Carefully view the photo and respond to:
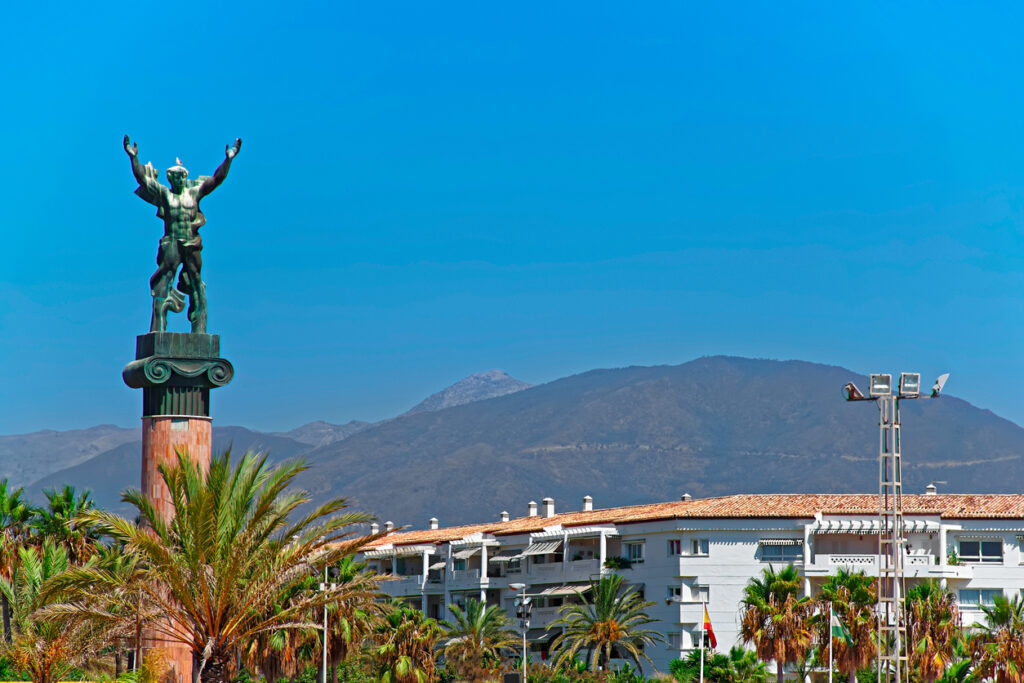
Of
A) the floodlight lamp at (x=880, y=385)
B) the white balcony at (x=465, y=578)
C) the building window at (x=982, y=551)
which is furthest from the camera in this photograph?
the white balcony at (x=465, y=578)

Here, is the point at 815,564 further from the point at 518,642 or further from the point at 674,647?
the point at 518,642

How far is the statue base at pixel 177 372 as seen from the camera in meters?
50.1

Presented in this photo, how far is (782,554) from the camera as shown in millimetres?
92312

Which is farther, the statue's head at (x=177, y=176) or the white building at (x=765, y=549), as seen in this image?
the white building at (x=765, y=549)

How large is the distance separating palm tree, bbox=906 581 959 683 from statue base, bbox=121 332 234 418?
115 ft

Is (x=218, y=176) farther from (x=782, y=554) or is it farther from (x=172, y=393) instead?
(x=782, y=554)

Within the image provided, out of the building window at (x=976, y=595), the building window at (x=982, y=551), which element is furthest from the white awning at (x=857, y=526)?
the building window at (x=976, y=595)

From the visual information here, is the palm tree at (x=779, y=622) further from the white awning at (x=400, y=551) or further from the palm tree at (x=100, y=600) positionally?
the palm tree at (x=100, y=600)

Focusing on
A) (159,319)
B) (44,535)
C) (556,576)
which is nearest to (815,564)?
(556,576)

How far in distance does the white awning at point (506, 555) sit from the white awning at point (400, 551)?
5995 mm

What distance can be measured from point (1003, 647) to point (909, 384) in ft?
46.9

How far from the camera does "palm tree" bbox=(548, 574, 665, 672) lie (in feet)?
284

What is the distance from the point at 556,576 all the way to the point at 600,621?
12.8m

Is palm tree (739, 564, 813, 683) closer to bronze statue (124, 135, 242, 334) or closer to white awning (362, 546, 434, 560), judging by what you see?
bronze statue (124, 135, 242, 334)
